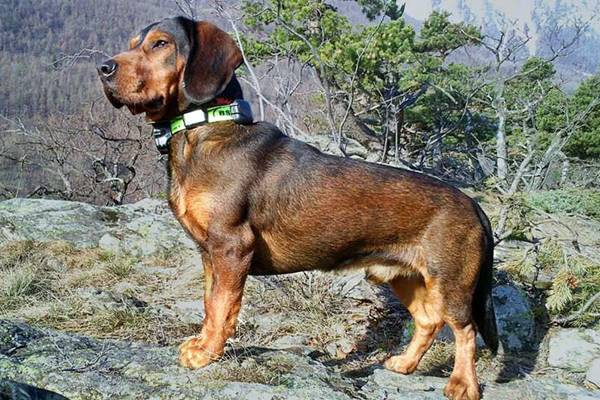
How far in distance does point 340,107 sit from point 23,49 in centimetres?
6874

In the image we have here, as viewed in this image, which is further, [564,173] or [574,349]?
[564,173]

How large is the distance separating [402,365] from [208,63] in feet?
7.93

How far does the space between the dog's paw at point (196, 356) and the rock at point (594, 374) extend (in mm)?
3204

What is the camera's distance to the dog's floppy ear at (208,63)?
11.3ft

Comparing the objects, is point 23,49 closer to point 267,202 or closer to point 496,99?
point 496,99

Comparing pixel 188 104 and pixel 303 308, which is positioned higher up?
pixel 188 104

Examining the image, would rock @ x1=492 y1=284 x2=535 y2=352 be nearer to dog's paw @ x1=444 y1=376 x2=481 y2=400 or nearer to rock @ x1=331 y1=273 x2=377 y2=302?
rock @ x1=331 y1=273 x2=377 y2=302

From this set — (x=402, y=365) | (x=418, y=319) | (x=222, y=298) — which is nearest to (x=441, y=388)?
(x=402, y=365)

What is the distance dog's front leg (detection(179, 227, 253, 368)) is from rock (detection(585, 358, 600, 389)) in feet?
10.3

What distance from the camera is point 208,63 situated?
3.51 m

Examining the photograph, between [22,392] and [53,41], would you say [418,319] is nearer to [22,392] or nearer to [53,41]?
[22,392]

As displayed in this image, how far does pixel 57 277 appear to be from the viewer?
22.7ft

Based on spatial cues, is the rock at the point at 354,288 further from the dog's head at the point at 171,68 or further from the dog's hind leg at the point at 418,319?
the dog's head at the point at 171,68

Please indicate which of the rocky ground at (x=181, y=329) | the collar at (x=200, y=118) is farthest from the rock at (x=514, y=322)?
the collar at (x=200, y=118)
